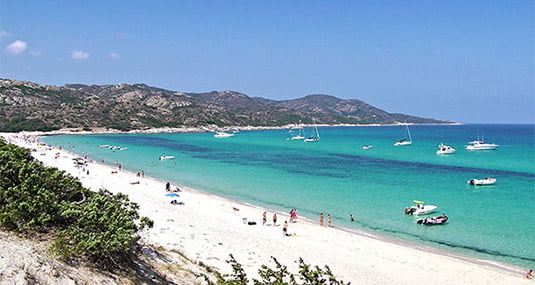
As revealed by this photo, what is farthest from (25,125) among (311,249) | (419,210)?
(311,249)

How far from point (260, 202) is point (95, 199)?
22815mm

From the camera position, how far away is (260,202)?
116 feet

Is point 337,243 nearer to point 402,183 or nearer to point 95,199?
point 95,199

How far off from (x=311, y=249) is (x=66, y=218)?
12550 millimetres

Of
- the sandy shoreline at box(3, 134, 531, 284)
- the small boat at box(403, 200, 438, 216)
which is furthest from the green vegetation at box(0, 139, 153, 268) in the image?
the small boat at box(403, 200, 438, 216)

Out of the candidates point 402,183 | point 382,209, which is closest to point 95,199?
point 382,209

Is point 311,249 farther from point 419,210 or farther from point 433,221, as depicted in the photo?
point 419,210

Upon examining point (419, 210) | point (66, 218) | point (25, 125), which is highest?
point (25, 125)

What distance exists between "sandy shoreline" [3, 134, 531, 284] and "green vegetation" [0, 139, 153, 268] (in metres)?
4.66

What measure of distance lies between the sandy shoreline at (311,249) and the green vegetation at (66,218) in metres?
4.66

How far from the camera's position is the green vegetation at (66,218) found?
1095 cm

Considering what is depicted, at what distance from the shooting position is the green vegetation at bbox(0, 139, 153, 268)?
35.9 ft

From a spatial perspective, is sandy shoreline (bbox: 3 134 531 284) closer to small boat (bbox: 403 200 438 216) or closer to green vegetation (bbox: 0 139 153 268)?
green vegetation (bbox: 0 139 153 268)

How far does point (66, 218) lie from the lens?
1295 cm
